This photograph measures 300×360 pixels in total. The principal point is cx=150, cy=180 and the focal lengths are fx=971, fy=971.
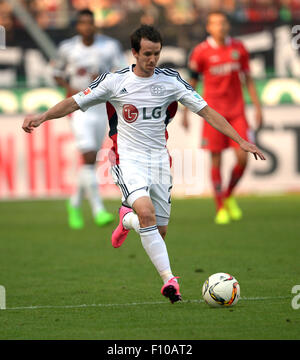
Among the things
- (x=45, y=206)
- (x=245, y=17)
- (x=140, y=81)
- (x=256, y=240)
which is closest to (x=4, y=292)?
(x=140, y=81)

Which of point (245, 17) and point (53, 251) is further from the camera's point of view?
point (245, 17)

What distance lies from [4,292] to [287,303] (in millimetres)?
2213

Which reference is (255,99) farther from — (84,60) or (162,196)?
(162,196)

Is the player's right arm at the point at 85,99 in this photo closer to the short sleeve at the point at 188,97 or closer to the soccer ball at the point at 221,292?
the short sleeve at the point at 188,97

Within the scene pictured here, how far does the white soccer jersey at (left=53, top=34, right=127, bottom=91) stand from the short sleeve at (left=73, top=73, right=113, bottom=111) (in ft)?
17.9

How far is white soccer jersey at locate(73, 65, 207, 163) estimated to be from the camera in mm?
7133

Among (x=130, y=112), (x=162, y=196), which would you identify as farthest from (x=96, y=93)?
(x=162, y=196)

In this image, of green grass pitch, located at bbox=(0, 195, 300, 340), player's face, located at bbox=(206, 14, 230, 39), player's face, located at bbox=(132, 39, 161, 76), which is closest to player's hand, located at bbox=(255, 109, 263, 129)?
player's face, located at bbox=(206, 14, 230, 39)

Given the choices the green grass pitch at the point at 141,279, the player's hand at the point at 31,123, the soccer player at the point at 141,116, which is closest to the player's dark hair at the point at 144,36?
the soccer player at the point at 141,116

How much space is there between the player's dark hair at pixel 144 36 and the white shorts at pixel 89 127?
5.52 m

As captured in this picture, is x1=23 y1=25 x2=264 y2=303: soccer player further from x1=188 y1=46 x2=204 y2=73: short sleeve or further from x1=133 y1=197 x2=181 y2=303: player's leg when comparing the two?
x1=188 y1=46 x2=204 y2=73: short sleeve

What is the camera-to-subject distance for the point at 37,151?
17.4m

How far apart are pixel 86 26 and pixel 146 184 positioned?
18.8ft
